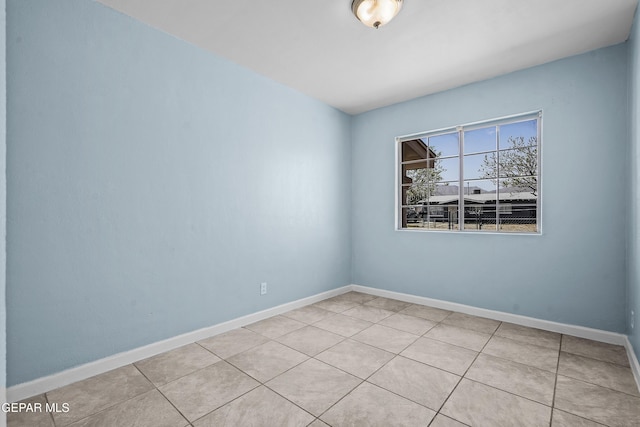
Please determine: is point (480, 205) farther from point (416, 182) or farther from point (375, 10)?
point (375, 10)

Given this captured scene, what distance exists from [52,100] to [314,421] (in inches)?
104

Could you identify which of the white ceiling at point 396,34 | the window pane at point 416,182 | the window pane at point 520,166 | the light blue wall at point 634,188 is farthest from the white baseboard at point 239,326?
the white ceiling at point 396,34

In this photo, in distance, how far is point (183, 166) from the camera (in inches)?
107

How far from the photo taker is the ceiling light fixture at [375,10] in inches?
85.4

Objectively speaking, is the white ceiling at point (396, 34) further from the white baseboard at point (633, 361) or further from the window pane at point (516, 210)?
the white baseboard at point (633, 361)

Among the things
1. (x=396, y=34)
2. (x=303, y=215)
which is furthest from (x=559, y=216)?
(x=303, y=215)

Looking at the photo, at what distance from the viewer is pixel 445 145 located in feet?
12.8

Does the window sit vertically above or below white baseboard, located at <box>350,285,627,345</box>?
above

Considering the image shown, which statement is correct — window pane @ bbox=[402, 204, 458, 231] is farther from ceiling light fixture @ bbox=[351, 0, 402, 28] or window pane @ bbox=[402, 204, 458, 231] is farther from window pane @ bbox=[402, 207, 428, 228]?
ceiling light fixture @ bbox=[351, 0, 402, 28]

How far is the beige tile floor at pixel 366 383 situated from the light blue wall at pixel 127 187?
411 millimetres

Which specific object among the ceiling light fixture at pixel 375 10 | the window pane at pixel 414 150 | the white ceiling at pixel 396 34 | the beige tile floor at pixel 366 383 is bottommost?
the beige tile floor at pixel 366 383

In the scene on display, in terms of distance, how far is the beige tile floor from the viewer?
1.74 metres

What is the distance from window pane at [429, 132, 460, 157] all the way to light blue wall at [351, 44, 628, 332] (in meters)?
0.19

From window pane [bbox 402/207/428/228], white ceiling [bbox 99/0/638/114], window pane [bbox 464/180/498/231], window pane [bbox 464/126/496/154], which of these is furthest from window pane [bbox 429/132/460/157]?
window pane [bbox 402/207/428/228]
